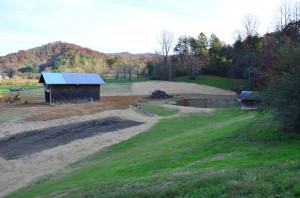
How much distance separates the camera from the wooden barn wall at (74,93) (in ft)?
149

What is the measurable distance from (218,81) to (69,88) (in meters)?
37.8

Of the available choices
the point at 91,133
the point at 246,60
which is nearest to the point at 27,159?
the point at 91,133

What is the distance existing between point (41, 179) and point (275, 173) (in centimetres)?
1113

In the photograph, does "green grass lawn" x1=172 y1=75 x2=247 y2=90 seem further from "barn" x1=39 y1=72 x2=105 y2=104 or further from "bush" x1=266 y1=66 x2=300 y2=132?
"bush" x1=266 y1=66 x2=300 y2=132

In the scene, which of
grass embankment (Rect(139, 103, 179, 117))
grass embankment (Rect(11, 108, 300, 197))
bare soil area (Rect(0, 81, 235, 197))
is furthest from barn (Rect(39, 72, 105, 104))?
grass embankment (Rect(11, 108, 300, 197))

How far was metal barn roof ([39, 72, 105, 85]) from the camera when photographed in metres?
45.2

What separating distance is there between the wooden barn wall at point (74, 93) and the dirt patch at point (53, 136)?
1640cm

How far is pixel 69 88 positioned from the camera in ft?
152

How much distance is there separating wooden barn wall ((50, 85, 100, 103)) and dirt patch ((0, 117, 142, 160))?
1640 cm

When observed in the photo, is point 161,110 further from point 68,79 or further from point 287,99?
point 287,99

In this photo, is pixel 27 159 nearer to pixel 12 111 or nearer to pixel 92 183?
pixel 92 183

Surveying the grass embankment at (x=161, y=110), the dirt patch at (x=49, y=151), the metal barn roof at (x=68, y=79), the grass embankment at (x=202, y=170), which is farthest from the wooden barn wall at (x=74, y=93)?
the grass embankment at (x=202, y=170)

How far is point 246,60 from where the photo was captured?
6831 cm

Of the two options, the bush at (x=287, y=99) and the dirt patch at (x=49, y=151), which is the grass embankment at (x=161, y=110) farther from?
the bush at (x=287, y=99)
